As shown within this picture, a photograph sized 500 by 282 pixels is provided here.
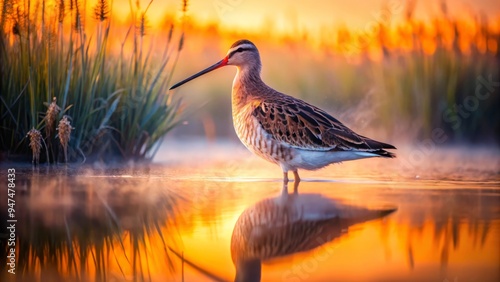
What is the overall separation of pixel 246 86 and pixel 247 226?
288cm

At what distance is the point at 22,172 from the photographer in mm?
6160

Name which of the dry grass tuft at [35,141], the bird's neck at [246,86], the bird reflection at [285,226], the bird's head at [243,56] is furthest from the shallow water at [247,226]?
the bird's head at [243,56]

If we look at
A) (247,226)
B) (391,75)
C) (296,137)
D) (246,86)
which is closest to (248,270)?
(247,226)

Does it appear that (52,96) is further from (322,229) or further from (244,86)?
(322,229)

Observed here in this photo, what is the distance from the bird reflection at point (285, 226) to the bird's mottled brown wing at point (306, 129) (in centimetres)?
95

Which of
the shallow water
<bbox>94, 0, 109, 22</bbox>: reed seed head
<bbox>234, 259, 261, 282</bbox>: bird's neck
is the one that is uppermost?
<bbox>94, 0, 109, 22</bbox>: reed seed head

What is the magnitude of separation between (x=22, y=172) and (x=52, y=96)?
3.00 feet

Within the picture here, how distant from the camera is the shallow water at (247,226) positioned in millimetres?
3662

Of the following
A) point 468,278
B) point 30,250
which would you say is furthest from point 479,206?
point 30,250

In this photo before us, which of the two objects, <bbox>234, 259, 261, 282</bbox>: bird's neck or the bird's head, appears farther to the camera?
the bird's head

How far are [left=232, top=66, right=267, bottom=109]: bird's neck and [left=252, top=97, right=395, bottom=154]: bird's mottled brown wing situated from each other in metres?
0.38

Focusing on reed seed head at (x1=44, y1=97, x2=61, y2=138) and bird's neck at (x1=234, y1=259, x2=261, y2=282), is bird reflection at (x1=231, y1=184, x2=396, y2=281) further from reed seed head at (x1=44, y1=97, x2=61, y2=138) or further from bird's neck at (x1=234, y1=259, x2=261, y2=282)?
reed seed head at (x1=44, y1=97, x2=61, y2=138)

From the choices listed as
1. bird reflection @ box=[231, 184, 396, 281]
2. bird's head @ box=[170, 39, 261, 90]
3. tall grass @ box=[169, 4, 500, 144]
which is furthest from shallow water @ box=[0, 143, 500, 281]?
tall grass @ box=[169, 4, 500, 144]

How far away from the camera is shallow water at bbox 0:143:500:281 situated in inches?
144
